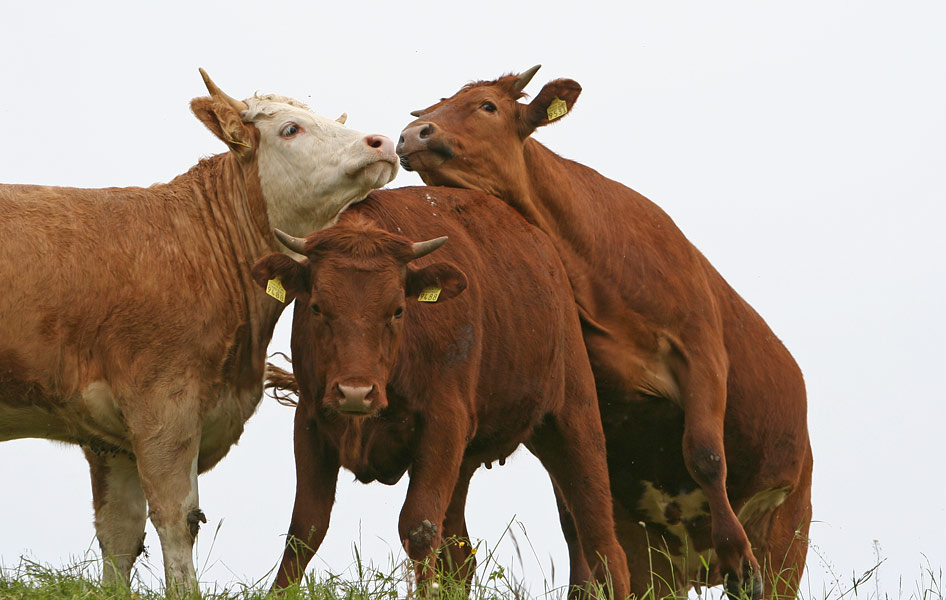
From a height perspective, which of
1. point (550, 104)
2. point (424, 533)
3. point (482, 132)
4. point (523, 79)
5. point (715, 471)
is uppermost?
point (523, 79)

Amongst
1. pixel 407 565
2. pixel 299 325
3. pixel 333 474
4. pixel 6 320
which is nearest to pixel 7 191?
pixel 6 320

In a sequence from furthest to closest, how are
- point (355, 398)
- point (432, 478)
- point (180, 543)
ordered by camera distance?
point (180, 543) < point (432, 478) < point (355, 398)

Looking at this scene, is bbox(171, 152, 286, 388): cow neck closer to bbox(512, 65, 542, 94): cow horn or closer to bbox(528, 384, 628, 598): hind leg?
bbox(528, 384, 628, 598): hind leg

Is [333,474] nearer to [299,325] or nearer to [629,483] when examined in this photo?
[299,325]

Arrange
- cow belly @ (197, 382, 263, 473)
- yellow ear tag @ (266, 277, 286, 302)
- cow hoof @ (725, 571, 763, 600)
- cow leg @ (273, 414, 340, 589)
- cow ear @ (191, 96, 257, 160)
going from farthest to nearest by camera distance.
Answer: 1. cow hoof @ (725, 571, 763, 600)
2. cow ear @ (191, 96, 257, 160)
3. cow belly @ (197, 382, 263, 473)
4. yellow ear tag @ (266, 277, 286, 302)
5. cow leg @ (273, 414, 340, 589)

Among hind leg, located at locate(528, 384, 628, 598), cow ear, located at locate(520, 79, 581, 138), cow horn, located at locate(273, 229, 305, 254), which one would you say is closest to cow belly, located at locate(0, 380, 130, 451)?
cow horn, located at locate(273, 229, 305, 254)

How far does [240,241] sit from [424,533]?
225 cm

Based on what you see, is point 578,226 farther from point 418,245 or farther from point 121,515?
point 121,515

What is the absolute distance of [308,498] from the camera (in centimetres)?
718

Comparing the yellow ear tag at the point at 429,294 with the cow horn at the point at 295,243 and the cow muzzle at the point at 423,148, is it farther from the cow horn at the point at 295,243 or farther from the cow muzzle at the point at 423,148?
the cow muzzle at the point at 423,148

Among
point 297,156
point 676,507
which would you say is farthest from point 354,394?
point 676,507

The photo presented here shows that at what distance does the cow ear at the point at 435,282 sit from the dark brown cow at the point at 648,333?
174 centimetres

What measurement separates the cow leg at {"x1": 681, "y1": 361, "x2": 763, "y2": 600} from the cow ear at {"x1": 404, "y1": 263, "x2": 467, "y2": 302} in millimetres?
2326

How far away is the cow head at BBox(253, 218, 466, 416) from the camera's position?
6750mm
